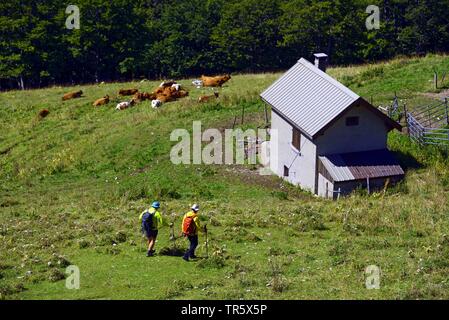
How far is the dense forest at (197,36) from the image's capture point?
82.2 metres

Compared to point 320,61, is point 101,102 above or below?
below

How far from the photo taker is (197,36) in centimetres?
8919

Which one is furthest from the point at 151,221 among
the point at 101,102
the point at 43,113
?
the point at 43,113

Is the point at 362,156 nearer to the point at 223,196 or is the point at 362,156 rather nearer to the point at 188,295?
the point at 223,196

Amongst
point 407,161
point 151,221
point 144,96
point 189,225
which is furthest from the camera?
point 144,96

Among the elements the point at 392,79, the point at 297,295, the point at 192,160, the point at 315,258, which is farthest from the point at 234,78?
the point at 297,295

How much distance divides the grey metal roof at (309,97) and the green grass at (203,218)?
141 inches

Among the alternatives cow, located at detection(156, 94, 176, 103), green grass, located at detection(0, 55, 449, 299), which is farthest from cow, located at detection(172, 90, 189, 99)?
green grass, located at detection(0, 55, 449, 299)

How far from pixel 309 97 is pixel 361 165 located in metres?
4.68

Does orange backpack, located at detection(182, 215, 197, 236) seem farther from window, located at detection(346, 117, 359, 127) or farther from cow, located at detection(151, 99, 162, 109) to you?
cow, located at detection(151, 99, 162, 109)

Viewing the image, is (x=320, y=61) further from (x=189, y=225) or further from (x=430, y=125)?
(x=189, y=225)

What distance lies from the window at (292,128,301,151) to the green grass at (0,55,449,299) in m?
2.14

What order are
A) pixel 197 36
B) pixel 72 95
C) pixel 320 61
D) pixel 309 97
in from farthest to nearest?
pixel 197 36 < pixel 72 95 < pixel 320 61 < pixel 309 97
